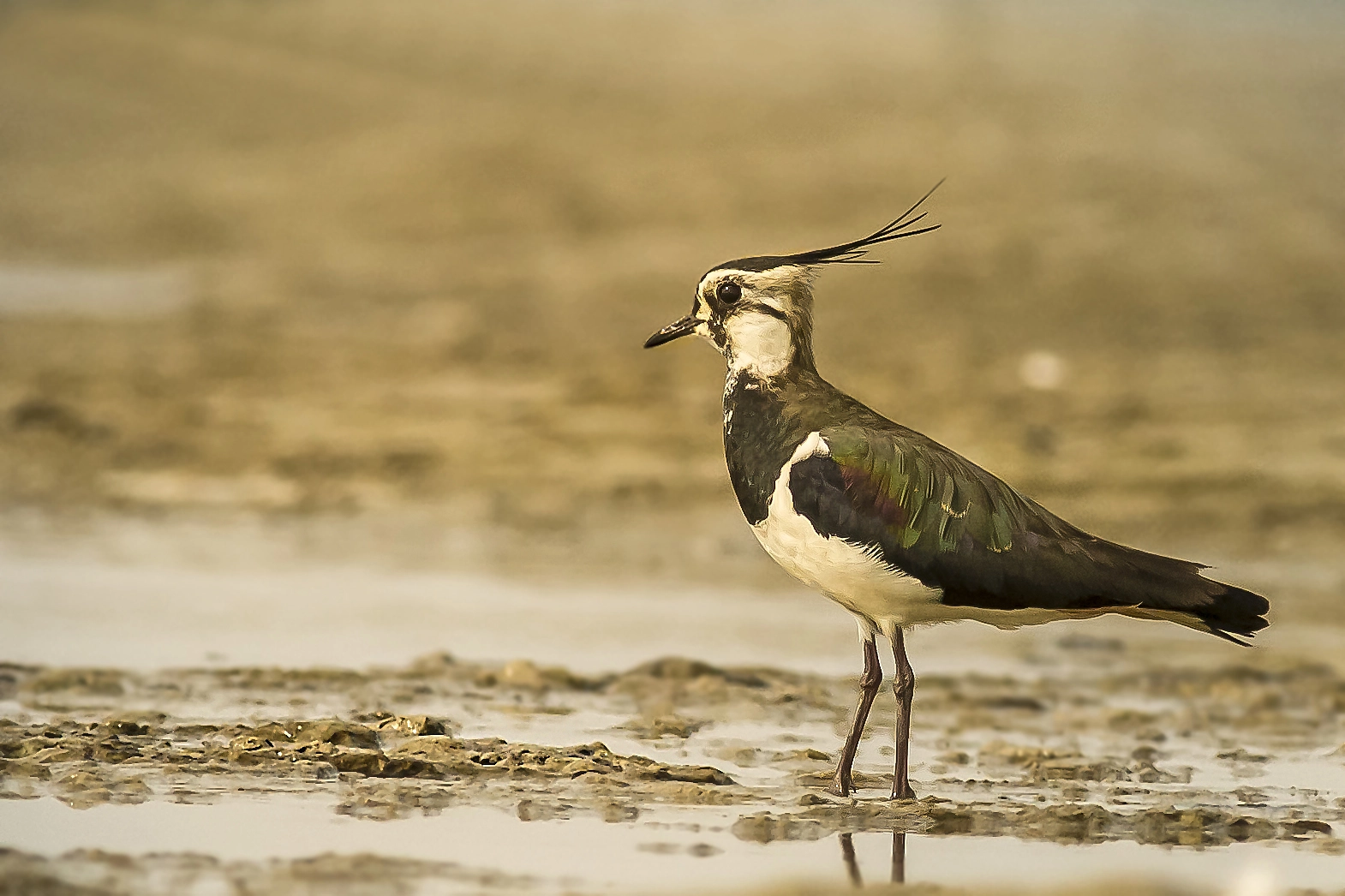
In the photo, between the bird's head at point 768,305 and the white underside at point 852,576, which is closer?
the white underside at point 852,576

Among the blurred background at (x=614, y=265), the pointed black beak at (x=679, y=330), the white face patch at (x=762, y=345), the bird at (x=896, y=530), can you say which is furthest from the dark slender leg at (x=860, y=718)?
the blurred background at (x=614, y=265)

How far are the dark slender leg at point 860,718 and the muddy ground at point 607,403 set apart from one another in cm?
13

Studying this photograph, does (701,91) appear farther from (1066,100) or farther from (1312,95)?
(1312,95)

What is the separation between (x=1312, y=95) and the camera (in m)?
23.5

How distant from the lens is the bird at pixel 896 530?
5.29m

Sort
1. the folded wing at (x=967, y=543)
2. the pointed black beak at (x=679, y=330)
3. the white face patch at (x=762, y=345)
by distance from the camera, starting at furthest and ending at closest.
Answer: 1. the pointed black beak at (x=679, y=330)
2. the white face patch at (x=762, y=345)
3. the folded wing at (x=967, y=543)

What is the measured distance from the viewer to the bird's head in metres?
5.60

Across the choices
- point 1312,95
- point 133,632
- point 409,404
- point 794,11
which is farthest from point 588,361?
point 794,11

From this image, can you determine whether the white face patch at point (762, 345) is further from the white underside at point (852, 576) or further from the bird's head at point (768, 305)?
the white underside at point (852, 576)

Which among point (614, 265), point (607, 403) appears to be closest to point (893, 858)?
point (607, 403)

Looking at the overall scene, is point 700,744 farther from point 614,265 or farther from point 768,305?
point 614,265

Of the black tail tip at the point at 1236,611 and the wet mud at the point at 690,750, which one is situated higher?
the black tail tip at the point at 1236,611

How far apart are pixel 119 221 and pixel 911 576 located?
1818 centimetres

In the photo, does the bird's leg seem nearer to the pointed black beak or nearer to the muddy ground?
the muddy ground
